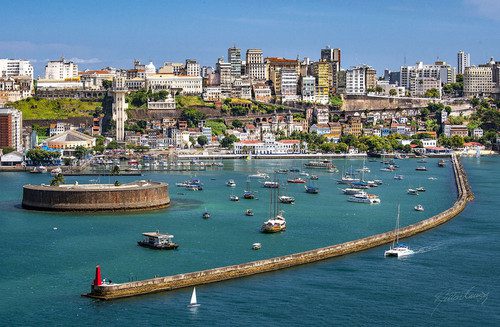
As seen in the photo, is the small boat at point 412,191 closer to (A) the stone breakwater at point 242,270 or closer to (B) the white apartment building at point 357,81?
(A) the stone breakwater at point 242,270

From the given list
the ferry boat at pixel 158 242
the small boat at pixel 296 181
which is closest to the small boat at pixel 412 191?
the small boat at pixel 296 181

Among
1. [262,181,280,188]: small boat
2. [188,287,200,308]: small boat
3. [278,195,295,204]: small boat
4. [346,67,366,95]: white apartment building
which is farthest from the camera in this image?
[346,67,366,95]: white apartment building

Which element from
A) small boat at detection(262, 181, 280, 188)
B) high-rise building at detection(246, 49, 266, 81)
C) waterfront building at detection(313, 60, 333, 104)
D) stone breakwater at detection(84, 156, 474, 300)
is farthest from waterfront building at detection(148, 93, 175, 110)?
stone breakwater at detection(84, 156, 474, 300)

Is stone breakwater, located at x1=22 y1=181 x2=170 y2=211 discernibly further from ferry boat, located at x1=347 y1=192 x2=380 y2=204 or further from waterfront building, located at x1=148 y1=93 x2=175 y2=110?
waterfront building, located at x1=148 y1=93 x2=175 y2=110

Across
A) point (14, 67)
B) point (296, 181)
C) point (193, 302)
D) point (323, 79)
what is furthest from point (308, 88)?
point (193, 302)

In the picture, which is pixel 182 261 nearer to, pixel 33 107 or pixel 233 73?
pixel 33 107

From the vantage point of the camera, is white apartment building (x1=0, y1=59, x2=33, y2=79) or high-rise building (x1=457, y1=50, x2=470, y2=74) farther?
high-rise building (x1=457, y1=50, x2=470, y2=74)
